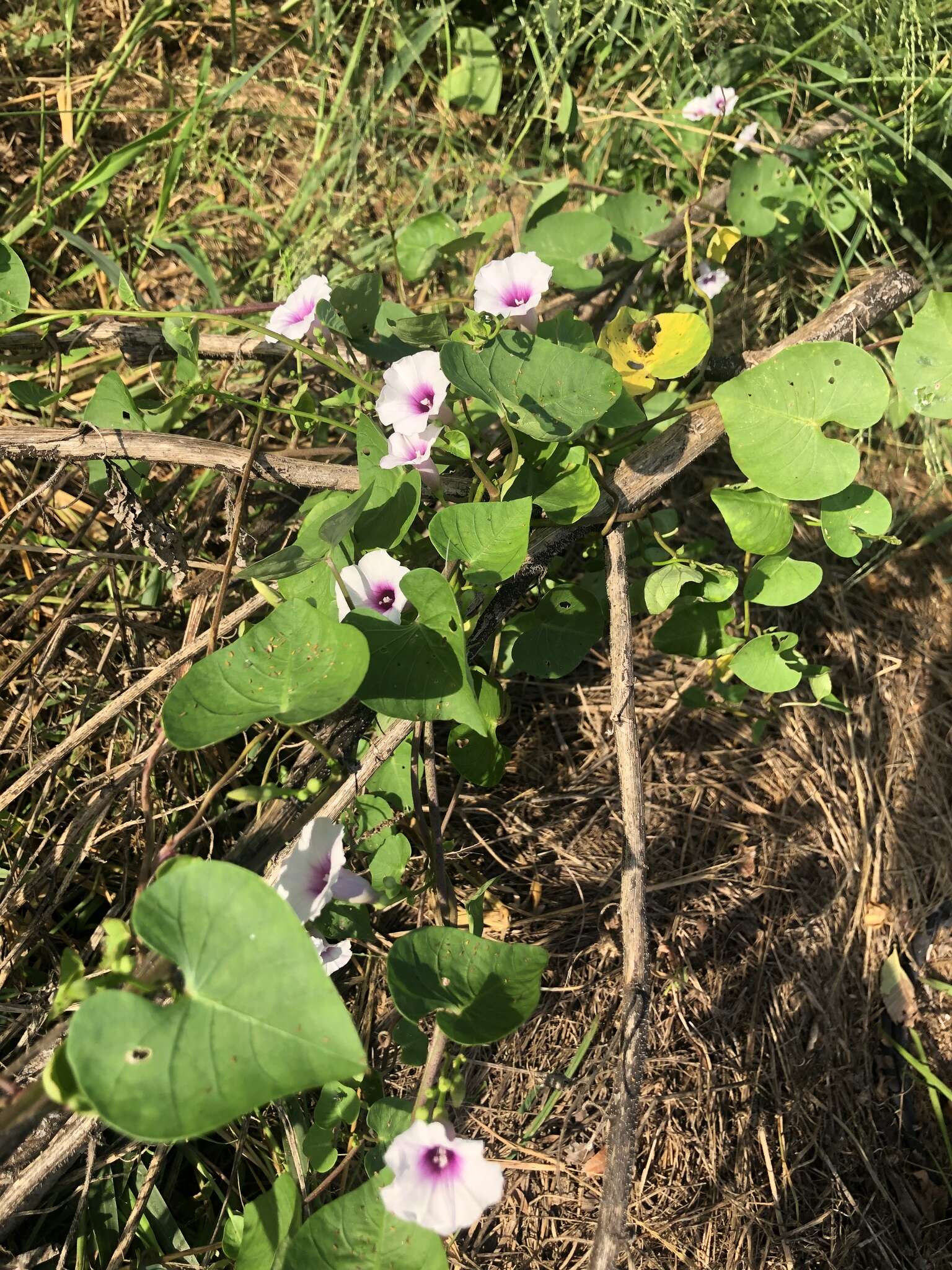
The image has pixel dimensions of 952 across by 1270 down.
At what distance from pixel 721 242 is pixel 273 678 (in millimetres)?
1330

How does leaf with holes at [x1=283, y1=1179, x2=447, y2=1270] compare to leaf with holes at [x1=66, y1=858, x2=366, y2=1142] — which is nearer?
leaf with holes at [x1=66, y1=858, x2=366, y2=1142]

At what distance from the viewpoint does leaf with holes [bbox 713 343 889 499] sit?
137 cm

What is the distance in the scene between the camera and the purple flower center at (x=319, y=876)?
1146 mm

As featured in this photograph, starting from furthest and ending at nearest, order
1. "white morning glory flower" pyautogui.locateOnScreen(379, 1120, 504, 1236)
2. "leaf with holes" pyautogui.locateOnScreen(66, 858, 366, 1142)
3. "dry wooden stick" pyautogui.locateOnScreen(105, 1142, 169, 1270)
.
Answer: "dry wooden stick" pyautogui.locateOnScreen(105, 1142, 169, 1270), "white morning glory flower" pyautogui.locateOnScreen(379, 1120, 504, 1236), "leaf with holes" pyautogui.locateOnScreen(66, 858, 366, 1142)

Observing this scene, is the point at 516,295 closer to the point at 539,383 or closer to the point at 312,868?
the point at 539,383

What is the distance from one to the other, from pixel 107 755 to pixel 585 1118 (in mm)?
1092

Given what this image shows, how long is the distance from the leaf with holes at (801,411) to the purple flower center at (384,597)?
1.86ft

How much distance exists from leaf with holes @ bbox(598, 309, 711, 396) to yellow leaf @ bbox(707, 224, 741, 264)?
1.21ft

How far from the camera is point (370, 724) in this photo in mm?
1385

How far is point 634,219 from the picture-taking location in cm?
187

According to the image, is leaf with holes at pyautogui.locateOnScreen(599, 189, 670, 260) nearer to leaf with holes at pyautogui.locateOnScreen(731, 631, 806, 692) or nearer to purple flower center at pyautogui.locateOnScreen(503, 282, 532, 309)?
purple flower center at pyautogui.locateOnScreen(503, 282, 532, 309)

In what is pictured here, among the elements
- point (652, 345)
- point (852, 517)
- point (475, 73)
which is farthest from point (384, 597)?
point (475, 73)

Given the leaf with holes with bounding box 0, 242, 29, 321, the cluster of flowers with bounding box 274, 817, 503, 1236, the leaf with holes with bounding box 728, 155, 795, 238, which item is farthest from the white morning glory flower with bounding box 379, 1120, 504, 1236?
the leaf with holes with bounding box 728, 155, 795, 238

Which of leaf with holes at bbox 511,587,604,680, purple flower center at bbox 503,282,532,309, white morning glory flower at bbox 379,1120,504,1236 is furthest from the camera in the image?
leaf with holes at bbox 511,587,604,680
